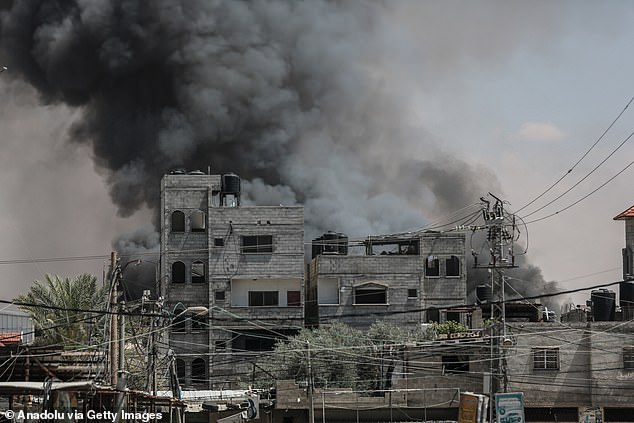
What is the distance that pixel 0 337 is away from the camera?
193 ft

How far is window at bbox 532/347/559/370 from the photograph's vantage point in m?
70.8

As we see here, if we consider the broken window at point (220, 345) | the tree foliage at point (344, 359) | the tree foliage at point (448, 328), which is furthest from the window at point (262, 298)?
the tree foliage at point (448, 328)

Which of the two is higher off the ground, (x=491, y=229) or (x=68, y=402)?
(x=491, y=229)

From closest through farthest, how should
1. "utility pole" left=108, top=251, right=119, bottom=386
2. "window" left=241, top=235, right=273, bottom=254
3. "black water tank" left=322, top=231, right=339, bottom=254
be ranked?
"utility pole" left=108, top=251, right=119, bottom=386, "window" left=241, top=235, right=273, bottom=254, "black water tank" left=322, top=231, right=339, bottom=254

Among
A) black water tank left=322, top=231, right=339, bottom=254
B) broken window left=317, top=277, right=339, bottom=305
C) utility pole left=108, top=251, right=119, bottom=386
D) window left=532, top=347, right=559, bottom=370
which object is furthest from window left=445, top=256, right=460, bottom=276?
utility pole left=108, top=251, right=119, bottom=386

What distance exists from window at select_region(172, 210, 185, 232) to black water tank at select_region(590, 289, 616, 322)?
33.7 meters

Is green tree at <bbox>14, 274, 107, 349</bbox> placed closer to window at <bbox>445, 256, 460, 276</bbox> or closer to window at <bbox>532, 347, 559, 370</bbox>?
window at <bbox>532, 347, 559, 370</bbox>

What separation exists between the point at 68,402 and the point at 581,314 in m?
53.1

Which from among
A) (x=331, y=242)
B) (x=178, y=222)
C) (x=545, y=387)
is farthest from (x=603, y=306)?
(x=178, y=222)

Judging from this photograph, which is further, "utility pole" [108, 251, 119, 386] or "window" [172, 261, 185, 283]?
"window" [172, 261, 185, 283]

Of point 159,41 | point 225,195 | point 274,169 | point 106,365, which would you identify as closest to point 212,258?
point 225,195

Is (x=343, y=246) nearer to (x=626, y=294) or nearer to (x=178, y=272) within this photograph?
(x=178, y=272)

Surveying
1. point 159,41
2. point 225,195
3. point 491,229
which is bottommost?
point 491,229

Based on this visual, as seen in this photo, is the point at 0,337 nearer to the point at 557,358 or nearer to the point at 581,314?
the point at 557,358
